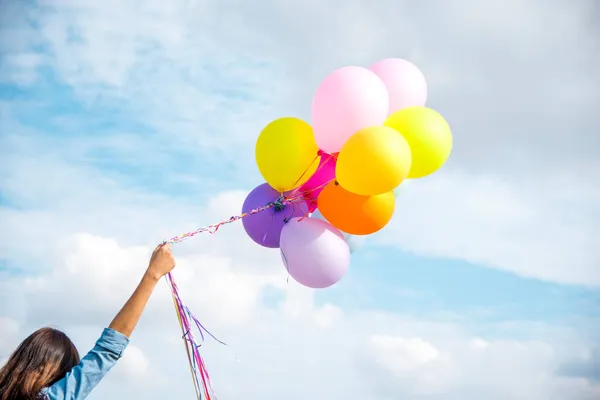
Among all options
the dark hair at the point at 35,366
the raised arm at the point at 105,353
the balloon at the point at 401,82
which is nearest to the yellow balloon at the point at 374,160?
the balloon at the point at 401,82

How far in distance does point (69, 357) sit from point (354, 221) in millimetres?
2672

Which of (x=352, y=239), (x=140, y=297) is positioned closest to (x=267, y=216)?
(x=352, y=239)

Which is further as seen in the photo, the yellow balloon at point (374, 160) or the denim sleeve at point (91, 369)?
the yellow balloon at point (374, 160)

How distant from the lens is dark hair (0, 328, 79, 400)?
2.43m

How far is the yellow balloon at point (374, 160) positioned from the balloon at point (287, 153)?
448 mm

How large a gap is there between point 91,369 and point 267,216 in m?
2.86

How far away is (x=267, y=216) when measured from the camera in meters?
5.25

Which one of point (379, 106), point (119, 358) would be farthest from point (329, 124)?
point (119, 358)

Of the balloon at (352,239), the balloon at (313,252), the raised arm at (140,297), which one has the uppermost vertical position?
the balloon at (352,239)

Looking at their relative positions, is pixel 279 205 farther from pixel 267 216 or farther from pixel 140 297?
pixel 140 297

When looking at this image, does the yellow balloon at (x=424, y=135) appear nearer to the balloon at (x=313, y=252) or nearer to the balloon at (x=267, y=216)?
the balloon at (x=313, y=252)

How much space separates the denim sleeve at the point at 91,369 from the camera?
245cm

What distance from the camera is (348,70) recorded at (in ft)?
15.5

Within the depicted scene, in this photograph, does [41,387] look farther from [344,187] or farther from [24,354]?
[344,187]
